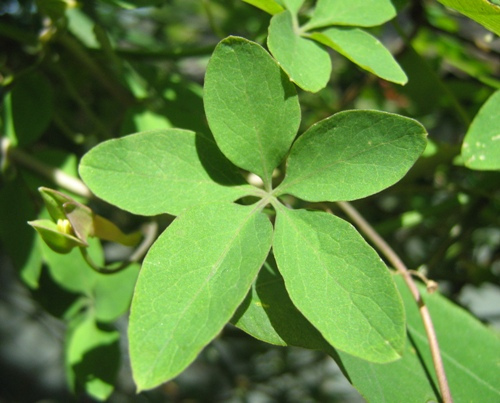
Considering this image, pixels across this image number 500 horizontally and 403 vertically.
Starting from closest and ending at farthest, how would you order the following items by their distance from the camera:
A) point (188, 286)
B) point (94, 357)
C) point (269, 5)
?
point (188, 286)
point (269, 5)
point (94, 357)

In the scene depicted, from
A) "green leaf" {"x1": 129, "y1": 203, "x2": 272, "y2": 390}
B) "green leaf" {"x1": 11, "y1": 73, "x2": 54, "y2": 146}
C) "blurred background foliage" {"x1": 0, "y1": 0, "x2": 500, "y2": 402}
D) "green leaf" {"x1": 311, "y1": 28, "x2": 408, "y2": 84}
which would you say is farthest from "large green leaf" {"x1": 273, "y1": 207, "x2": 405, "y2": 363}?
"green leaf" {"x1": 11, "y1": 73, "x2": 54, "y2": 146}

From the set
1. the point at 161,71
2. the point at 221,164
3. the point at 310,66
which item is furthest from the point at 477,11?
the point at 161,71

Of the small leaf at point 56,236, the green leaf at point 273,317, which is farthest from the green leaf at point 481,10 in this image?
the small leaf at point 56,236

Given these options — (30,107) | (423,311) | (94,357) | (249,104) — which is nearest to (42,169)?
(30,107)

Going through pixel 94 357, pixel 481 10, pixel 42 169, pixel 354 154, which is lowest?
pixel 94 357

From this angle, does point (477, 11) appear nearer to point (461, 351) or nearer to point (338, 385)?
point (461, 351)

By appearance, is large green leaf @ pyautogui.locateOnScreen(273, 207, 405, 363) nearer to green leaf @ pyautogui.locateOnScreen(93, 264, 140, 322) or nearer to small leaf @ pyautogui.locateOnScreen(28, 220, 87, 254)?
small leaf @ pyautogui.locateOnScreen(28, 220, 87, 254)

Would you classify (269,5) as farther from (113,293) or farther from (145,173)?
(113,293)
